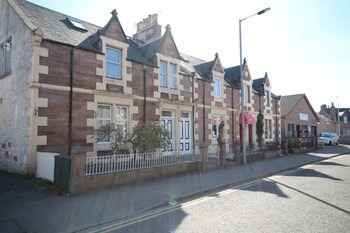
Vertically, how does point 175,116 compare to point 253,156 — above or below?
above

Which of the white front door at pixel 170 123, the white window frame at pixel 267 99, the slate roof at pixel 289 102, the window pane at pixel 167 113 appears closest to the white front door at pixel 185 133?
the white front door at pixel 170 123

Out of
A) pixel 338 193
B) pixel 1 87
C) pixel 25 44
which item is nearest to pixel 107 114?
pixel 25 44

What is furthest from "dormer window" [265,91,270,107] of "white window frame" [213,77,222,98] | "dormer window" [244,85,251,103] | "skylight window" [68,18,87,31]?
"skylight window" [68,18,87,31]

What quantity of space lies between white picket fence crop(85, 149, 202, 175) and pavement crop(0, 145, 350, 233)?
714 mm

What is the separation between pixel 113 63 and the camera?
13.7 meters

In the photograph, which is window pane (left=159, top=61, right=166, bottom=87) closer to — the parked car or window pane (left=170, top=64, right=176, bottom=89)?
window pane (left=170, top=64, right=176, bottom=89)

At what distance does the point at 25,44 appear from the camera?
11.4 meters

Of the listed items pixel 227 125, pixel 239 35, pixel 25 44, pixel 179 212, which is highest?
pixel 239 35

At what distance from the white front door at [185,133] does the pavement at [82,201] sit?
19.6 ft

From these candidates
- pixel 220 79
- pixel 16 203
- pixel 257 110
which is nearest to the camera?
pixel 16 203

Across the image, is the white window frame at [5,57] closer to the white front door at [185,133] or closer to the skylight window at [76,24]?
the skylight window at [76,24]

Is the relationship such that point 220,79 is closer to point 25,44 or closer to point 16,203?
point 25,44

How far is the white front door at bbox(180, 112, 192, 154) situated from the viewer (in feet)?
55.6

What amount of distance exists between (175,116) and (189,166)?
5055 millimetres
